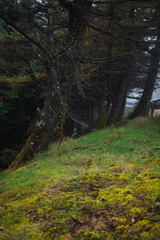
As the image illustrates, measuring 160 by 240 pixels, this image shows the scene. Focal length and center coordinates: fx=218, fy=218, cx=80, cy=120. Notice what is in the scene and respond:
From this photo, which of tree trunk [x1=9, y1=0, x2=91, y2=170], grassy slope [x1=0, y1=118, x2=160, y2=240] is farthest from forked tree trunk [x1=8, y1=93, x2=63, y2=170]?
grassy slope [x1=0, y1=118, x2=160, y2=240]

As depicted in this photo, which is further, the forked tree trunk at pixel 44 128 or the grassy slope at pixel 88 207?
the forked tree trunk at pixel 44 128

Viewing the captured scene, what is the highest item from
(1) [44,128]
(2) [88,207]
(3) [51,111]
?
(3) [51,111]

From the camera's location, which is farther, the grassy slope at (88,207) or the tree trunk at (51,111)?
the tree trunk at (51,111)

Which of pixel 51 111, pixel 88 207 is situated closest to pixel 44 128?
pixel 51 111

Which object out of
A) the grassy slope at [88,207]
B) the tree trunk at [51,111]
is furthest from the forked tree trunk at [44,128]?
the grassy slope at [88,207]

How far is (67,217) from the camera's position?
2.19m

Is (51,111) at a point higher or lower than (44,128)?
higher

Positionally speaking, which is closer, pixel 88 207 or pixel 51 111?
pixel 88 207

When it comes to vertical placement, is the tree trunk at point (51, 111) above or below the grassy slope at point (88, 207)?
above

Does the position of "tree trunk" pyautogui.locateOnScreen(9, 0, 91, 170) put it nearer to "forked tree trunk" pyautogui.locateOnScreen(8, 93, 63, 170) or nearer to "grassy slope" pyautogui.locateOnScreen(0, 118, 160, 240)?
"forked tree trunk" pyautogui.locateOnScreen(8, 93, 63, 170)

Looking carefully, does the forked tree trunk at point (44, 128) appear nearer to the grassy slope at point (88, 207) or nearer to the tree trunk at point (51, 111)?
the tree trunk at point (51, 111)

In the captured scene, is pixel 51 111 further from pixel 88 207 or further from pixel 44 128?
pixel 88 207

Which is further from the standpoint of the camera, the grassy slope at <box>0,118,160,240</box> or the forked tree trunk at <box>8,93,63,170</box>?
the forked tree trunk at <box>8,93,63,170</box>

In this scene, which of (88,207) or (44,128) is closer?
(88,207)
